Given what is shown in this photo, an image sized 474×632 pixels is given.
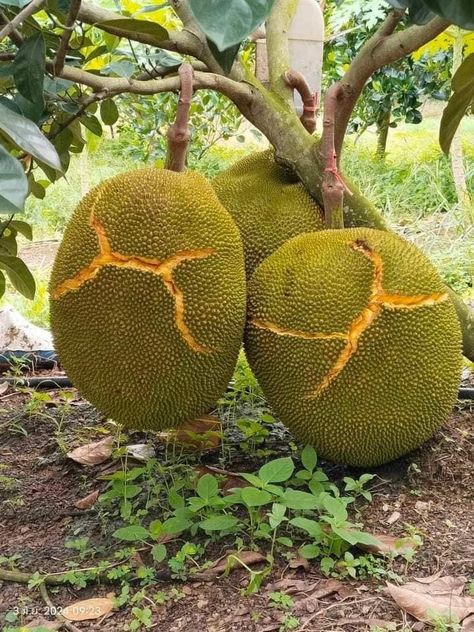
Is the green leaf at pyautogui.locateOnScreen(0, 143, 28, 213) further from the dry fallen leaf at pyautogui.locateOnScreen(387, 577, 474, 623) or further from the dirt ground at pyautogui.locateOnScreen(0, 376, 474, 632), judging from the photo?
the dry fallen leaf at pyautogui.locateOnScreen(387, 577, 474, 623)

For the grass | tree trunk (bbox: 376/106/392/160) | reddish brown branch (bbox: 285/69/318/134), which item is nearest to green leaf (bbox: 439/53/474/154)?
reddish brown branch (bbox: 285/69/318/134)

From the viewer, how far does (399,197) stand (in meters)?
4.98

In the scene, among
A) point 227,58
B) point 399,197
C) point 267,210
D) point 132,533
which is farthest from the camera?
point 399,197

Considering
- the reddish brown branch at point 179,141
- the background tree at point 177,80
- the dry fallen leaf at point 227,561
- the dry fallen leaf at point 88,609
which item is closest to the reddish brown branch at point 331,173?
the background tree at point 177,80

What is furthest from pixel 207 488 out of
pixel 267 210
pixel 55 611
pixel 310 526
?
pixel 267 210

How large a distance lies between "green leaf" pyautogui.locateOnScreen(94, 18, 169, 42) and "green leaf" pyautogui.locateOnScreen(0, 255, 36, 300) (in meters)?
0.63

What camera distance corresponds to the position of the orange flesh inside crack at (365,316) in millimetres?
1276

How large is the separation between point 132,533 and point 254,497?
0.68 feet

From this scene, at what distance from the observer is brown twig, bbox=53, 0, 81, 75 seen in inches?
40.9

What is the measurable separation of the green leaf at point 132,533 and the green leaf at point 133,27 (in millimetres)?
797

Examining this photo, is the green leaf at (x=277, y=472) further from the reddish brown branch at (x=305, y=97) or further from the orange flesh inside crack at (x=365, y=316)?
the reddish brown branch at (x=305, y=97)

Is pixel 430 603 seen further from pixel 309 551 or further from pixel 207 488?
pixel 207 488

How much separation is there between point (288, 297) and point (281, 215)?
0.85ft

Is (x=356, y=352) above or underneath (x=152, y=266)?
underneath
